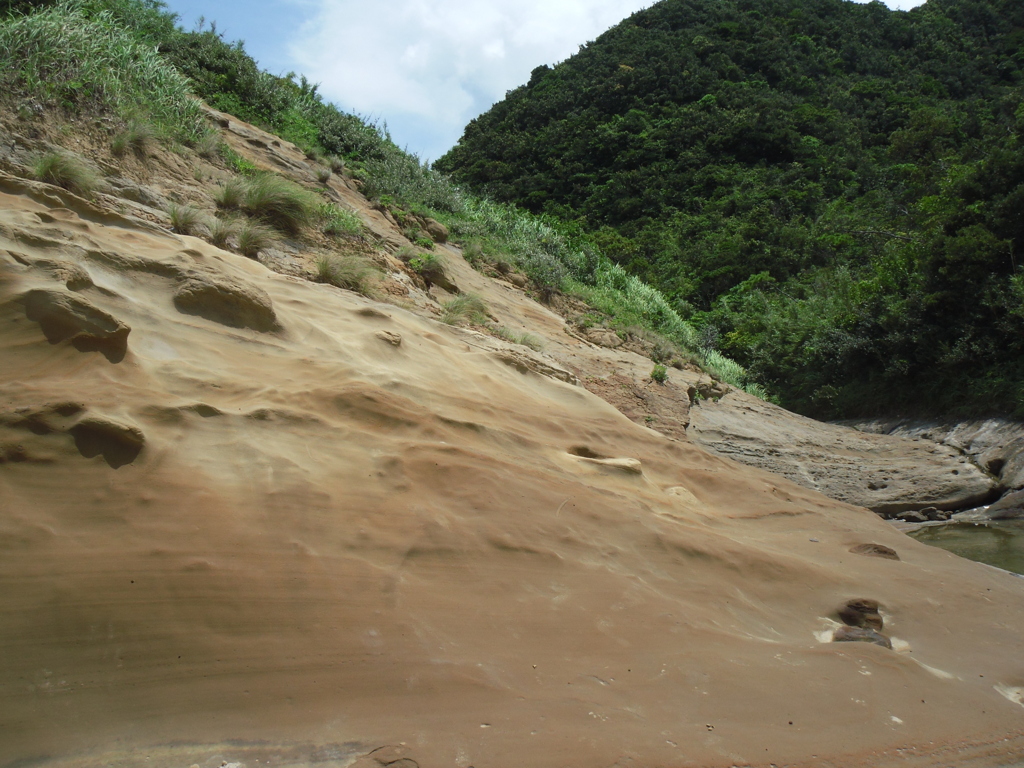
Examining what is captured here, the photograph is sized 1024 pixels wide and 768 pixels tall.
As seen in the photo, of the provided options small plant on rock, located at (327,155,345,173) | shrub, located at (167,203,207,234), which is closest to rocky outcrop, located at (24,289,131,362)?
shrub, located at (167,203,207,234)

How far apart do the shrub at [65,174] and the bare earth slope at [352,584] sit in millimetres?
748

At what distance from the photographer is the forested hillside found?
50.7 feet

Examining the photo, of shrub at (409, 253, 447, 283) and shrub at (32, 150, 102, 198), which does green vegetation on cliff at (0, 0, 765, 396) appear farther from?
shrub at (409, 253, 447, 283)

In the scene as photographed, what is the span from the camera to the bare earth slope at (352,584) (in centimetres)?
243

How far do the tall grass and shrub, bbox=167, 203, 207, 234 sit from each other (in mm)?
1980

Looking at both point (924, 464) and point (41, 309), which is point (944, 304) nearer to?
point (924, 464)

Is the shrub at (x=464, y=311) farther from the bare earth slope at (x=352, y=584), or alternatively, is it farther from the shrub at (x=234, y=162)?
the shrub at (x=234, y=162)

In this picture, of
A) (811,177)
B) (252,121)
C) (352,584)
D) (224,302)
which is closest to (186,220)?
(224,302)

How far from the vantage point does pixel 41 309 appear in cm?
349

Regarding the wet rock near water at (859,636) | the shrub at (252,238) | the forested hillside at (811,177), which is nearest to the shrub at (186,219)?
the shrub at (252,238)

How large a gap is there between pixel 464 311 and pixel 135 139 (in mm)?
3877

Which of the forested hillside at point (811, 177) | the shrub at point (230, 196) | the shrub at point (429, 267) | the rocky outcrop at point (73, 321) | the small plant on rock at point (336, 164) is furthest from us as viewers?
the forested hillside at point (811, 177)

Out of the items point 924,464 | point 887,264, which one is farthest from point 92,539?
point 887,264

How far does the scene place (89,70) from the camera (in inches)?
304
